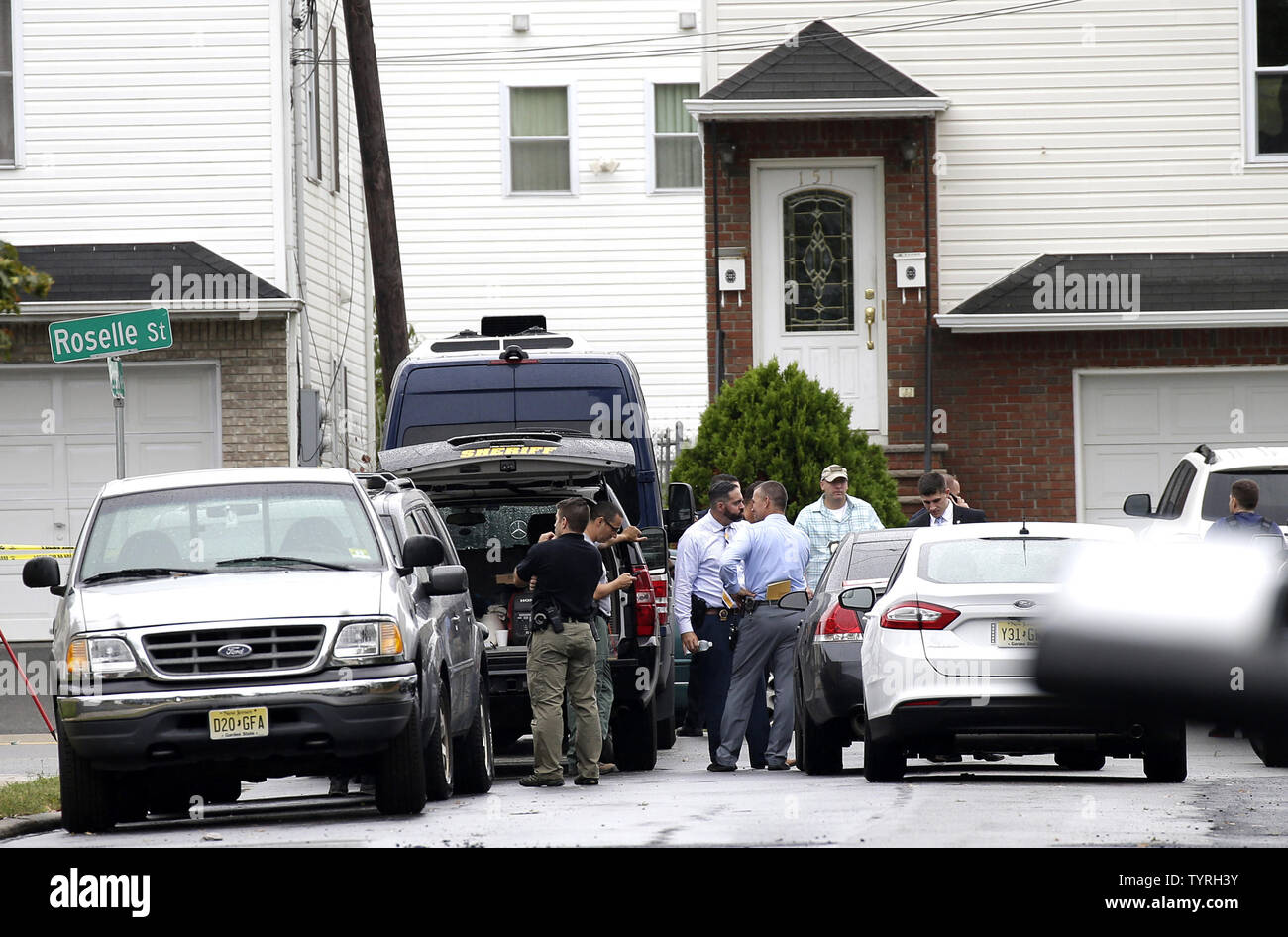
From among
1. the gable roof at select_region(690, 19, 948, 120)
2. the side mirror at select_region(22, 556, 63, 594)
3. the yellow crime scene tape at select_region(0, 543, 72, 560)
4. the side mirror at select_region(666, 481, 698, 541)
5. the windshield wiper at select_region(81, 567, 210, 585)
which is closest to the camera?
the side mirror at select_region(22, 556, 63, 594)

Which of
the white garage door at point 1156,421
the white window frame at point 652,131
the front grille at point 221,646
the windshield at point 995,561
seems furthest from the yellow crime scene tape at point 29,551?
the white window frame at point 652,131

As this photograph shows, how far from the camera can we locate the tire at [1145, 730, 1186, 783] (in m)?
11.4

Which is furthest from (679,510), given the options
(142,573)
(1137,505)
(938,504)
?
(142,573)

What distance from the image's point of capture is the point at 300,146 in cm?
2295

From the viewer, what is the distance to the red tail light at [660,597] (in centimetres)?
1405

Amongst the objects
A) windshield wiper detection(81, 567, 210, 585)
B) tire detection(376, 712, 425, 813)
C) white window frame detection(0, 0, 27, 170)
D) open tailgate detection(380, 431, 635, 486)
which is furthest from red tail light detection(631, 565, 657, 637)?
white window frame detection(0, 0, 27, 170)

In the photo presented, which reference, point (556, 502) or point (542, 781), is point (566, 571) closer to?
point (542, 781)

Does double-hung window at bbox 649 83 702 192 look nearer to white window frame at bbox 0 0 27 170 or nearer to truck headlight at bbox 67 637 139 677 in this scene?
white window frame at bbox 0 0 27 170

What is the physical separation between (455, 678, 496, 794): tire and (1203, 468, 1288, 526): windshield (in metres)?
6.34

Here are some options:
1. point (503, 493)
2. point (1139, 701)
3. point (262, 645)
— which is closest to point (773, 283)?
point (503, 493)

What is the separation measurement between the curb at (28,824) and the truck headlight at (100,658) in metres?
1.25

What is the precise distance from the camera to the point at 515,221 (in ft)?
104

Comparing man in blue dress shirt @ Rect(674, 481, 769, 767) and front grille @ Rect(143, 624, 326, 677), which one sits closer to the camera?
front grille @ Rect(143, 624, 326, 677)
